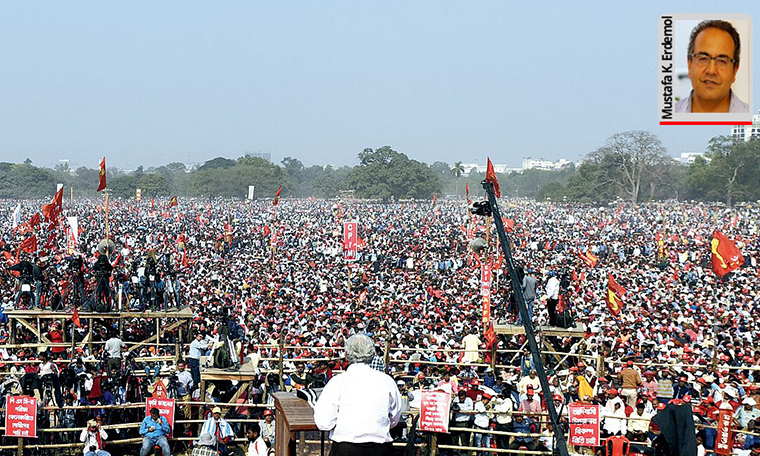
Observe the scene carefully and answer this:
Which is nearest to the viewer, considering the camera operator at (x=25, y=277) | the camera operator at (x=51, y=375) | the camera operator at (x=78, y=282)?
the camera operator at (x=51, y=375)

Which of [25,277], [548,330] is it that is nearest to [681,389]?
[548,330]

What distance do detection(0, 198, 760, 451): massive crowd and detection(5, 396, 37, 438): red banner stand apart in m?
1.18

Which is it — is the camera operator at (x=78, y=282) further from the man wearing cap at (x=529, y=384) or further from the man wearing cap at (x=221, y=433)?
the man wearing cap at (x=529, y=384)

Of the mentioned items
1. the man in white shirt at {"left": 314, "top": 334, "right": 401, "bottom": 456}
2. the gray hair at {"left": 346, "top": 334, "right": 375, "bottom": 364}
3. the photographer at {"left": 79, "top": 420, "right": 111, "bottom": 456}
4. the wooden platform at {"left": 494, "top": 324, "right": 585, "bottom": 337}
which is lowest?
the photographer at {"left": 79, "top": 420, "right": 111, "bottom": 456}

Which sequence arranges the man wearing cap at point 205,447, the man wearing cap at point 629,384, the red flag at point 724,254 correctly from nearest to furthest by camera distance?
the man wearing cap at point 205,447, the man wearing cap at point 629,384, the red flag at point 724,254

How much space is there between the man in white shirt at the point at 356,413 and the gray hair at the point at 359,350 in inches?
2.1

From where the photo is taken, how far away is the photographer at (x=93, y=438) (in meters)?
9.85

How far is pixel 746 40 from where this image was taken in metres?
10.5

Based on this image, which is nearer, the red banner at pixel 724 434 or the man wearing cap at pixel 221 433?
the red banner at pixel 724 434

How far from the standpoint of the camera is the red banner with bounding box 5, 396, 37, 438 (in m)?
9.92

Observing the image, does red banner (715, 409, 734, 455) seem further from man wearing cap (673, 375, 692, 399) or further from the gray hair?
the gray hair

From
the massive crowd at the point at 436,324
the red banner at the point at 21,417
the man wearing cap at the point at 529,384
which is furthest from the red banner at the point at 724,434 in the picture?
the red banner at the point at 21,417

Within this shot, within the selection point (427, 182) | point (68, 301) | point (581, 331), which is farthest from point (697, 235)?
point (427, 182)

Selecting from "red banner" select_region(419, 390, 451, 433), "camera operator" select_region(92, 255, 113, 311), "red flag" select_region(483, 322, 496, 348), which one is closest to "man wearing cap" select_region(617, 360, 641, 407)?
"red flag" select_region(483, 322, 496, 348)
